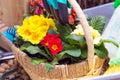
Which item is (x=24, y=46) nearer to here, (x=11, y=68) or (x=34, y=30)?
(x=34, y=30)

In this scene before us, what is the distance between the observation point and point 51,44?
1.03m

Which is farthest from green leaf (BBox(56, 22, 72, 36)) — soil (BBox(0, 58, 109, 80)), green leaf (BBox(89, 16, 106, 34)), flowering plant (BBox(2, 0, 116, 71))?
soil (BBox(0, 58, 109, 80))

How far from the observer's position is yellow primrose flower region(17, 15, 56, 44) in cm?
104

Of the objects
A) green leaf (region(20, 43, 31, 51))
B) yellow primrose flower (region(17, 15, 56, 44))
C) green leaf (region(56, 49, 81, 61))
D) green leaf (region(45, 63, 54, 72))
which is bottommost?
green leaf (region(45, 63, 54, 72))

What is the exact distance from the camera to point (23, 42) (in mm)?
1136

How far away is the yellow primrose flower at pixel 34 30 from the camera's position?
104 cm

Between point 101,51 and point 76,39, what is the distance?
117 mm

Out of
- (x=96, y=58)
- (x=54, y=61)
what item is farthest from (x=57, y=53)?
(x=96, y=58)

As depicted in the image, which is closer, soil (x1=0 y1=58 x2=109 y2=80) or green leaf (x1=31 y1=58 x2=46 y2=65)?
green leaf (x1=31 y1=58 x2=46 y2=65)

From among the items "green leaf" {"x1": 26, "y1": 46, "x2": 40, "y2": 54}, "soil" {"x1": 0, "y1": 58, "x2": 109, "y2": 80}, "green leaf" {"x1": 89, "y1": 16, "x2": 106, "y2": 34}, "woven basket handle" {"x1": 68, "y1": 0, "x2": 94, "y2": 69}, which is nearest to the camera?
"woven basket handle" {"x1": 68, "y1": 0, "x2": 94, "y2": 69}

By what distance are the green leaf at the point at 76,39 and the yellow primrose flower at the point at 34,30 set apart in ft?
0.31

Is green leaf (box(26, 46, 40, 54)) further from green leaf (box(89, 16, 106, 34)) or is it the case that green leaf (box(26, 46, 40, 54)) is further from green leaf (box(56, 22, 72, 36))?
green leaf (box(89, 16, 106, 34))

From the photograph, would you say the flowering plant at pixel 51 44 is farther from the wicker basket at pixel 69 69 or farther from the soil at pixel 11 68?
the soil at pixel 11 68

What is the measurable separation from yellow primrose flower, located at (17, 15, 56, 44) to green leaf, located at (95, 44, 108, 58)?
205 millimetres
